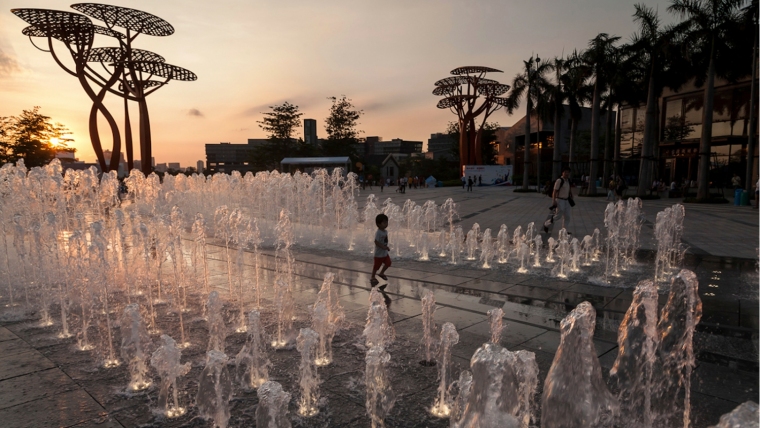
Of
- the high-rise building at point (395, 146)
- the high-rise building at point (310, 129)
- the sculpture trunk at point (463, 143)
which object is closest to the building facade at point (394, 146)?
the high-rise building at point (395, 146)

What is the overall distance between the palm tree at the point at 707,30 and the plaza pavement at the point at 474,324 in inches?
578

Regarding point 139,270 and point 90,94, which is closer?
point 139,270

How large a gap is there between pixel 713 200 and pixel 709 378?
22053 millimetres

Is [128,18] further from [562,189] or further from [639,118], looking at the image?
[639,118]

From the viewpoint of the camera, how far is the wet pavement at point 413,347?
3.19m

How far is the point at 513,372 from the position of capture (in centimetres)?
262

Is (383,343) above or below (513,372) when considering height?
below

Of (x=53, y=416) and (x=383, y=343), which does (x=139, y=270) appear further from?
(x=383, y=343)

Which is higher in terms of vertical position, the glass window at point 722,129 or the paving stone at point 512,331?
the glass window at point 722,129

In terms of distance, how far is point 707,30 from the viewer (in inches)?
795

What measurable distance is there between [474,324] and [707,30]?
75.7 ft

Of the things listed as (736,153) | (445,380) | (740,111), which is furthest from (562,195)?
(736,153)

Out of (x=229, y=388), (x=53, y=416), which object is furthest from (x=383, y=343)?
(x=53, y=416)

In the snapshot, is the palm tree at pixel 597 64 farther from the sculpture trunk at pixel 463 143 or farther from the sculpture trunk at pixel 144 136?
the sculpture trunk at pixel 144 136
